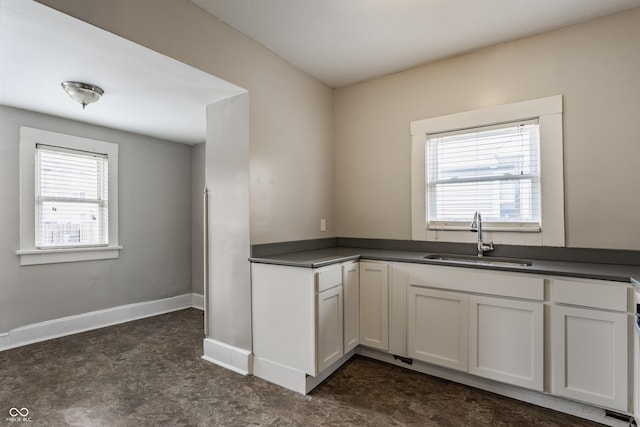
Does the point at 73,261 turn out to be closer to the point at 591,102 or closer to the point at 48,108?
the point at 48,108

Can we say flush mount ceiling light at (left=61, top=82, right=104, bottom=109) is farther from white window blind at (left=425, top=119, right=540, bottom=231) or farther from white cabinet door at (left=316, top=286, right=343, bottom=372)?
white window blind at (left=425, top=119, right=540, bottom=231)

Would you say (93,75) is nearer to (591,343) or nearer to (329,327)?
(329,327)

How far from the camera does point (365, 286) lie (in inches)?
103

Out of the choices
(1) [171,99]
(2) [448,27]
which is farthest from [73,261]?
(2) [448,27]

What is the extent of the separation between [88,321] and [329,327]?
2879mm

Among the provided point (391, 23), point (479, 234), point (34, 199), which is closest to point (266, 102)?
point (391, 23)

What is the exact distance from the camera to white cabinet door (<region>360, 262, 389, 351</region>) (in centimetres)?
251

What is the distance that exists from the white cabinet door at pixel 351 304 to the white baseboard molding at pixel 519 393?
1.02ft

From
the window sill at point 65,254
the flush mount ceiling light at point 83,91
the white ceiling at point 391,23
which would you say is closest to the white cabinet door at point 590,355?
the white ceiling at point 391,23

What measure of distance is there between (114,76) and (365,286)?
8.14 feet

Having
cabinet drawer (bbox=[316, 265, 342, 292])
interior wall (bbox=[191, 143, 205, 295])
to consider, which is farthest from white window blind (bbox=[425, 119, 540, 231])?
interior wall (bbox=[191, 143, 205, 295])

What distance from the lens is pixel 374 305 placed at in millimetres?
2564

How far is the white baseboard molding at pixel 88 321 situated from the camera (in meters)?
3.04

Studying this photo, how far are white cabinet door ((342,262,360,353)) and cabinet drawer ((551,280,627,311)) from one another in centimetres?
130
